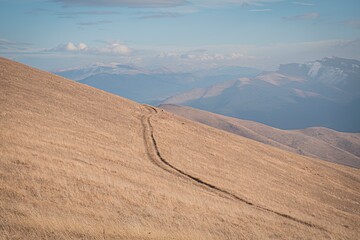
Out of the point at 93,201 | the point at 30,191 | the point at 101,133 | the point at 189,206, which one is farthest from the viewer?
the point at 101,133

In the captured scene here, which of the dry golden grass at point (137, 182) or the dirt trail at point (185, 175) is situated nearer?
the dry golden grass at point (137, 182)

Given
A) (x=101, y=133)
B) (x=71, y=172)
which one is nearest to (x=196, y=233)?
(x=71, y=172)

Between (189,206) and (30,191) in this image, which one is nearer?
(30,191)

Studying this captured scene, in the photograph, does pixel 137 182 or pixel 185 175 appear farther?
pixel 185 175

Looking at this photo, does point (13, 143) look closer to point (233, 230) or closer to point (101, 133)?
point (101, 133)

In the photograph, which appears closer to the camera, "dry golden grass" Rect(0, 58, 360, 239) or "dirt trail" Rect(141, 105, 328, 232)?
"dry golden grass" Rect(0, 58, 360, 239)

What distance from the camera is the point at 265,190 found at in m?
43.0

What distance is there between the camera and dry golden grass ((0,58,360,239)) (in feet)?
74.7

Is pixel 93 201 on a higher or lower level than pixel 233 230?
higher

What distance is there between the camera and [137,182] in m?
31.6

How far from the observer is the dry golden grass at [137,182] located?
22781mm

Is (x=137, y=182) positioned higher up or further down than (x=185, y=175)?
higher up

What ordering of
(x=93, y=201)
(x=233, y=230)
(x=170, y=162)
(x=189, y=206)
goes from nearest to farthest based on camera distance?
(x=93, y=201)
(x=233, y=230)
(x=189, y=206)
(x=170, y=162)

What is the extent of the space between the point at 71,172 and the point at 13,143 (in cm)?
762
